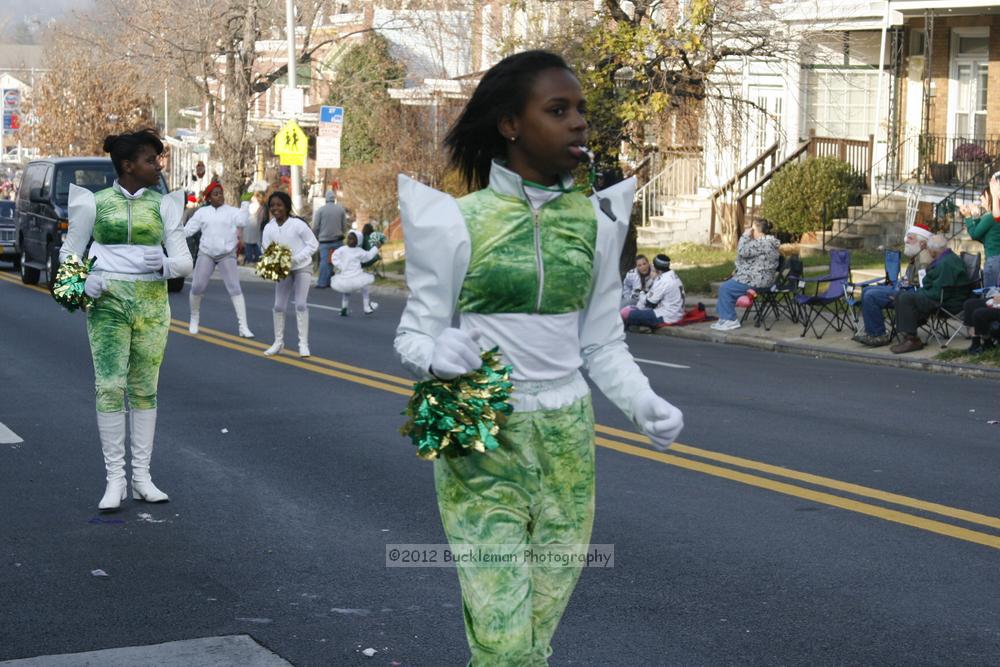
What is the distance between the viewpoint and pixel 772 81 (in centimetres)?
3309

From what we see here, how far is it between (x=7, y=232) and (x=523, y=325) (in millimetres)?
29312

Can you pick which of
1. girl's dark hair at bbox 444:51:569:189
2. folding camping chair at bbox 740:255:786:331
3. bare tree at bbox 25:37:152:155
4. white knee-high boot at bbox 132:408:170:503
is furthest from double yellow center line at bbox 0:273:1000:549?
bare tree at bbox 25:37:152:155

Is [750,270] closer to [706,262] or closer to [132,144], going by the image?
[706,262]

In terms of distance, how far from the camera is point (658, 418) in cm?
422

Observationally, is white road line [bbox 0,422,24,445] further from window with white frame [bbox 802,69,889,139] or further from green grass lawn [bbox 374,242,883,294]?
window with white frame [bbox 802,69,889,139]

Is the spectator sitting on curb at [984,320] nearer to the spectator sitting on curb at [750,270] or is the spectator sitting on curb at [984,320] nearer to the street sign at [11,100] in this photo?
the spectator sitting on curb at [750,270]

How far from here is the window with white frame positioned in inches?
1232

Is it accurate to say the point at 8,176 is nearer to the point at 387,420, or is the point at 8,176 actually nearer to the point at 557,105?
the point at 387,420

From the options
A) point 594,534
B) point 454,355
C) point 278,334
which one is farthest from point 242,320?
point 454,355

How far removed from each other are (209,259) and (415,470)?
33.1 feet

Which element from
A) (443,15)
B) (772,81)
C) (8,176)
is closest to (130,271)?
(772,81)

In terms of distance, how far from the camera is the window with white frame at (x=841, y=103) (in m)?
31.3

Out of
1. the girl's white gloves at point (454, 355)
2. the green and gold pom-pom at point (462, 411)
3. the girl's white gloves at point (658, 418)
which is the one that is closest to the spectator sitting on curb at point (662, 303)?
the girl's white gloves at point (658, 418)

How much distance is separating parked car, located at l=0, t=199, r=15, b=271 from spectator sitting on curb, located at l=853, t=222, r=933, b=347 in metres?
19.4
